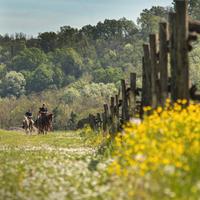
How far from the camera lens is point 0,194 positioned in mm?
11750

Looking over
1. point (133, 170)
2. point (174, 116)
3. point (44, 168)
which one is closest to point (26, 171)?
point (44, 168)

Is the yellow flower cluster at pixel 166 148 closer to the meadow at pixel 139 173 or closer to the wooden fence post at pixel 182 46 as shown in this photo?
the meadow at pixel 139 173

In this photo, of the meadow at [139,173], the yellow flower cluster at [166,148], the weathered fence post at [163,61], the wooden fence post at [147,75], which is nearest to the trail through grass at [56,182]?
the meadow at [139,173]

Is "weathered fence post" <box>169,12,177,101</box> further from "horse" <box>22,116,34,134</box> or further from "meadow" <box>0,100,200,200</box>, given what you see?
"horse" <box>22,116,34,134</box>

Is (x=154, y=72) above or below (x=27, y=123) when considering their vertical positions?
above

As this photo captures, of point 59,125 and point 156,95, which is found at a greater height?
point 156,95

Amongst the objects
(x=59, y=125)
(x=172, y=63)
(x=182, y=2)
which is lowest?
(x=59, y=125)

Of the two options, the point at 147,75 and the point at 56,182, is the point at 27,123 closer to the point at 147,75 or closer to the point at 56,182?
the point at 147,75

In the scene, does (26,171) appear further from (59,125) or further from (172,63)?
(59,125)

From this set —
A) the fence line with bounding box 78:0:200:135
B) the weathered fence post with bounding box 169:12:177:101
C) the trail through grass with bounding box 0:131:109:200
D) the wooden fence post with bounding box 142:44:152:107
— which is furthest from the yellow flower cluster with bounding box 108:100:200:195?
the wooden fence post with bounding box 142:44:152:107

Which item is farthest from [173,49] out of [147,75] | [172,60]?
[147,75]

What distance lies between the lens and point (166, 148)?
391 inches

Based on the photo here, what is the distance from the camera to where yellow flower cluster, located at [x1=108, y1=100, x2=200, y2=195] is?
9.43m

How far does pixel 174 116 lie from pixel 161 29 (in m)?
4.33
